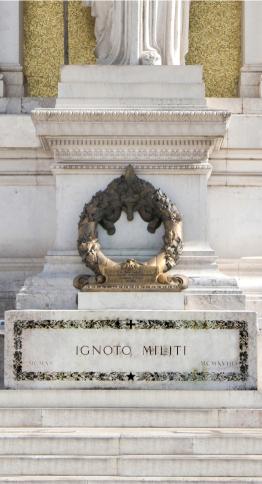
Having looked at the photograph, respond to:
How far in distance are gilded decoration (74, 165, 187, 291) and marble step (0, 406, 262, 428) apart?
1.52 metres

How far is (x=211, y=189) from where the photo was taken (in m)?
13.0

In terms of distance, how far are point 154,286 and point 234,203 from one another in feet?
7.00

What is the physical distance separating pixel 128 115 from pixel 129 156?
45 cm

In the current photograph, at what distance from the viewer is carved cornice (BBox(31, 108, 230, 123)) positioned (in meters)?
11.8

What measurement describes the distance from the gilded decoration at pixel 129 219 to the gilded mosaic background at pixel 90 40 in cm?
292

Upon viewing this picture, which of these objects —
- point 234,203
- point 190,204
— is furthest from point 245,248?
point 190,204

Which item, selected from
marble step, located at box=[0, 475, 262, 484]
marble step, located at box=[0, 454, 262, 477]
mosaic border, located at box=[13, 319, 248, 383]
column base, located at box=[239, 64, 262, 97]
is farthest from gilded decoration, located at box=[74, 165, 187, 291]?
column base, located at box=[239, 64, 262, 97]

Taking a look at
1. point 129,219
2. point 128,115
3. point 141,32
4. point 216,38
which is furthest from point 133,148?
point 216,38

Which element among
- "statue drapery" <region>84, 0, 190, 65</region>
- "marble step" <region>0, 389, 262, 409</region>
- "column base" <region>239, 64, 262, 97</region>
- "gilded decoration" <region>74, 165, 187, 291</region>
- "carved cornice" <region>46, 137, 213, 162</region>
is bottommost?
"marble step" <region>0, 389, 262, 409</region>

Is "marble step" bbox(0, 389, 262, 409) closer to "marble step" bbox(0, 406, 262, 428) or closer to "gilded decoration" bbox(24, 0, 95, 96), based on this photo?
"marble step" bbox(0, 406, 262, 428)

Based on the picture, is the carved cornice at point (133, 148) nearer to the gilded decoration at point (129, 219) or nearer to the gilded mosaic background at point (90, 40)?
the gilded decoration at point (129, 219)

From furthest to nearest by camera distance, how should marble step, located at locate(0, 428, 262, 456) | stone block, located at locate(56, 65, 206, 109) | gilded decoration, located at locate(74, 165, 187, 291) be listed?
stone block, located at locate(56, 65, 206, 109) < gilded decoration, located at locate(74, 165, 187, 291) < marble step, located at locate(0, 428, 262, 456)

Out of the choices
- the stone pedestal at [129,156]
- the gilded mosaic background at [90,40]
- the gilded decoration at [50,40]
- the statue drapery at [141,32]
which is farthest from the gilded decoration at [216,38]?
the stone pedestal at [129,156]

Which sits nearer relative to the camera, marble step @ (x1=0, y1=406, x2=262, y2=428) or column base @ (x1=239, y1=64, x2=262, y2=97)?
marble step @ (x1=0, y1=406, x2=262, y2=428)
